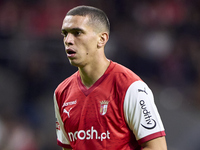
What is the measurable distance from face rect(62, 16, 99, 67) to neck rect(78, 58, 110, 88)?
0.08m

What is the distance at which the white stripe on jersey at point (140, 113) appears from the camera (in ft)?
9.75

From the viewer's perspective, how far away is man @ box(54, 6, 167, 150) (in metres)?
2.98

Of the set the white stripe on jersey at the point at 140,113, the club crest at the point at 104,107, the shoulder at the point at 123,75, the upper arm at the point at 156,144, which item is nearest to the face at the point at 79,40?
the shoulder at the point at 123,75

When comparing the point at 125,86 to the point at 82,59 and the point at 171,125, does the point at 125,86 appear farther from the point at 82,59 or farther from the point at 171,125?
the point at 171,125

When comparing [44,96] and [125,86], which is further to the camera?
[44,96]

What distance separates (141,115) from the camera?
2975 mm

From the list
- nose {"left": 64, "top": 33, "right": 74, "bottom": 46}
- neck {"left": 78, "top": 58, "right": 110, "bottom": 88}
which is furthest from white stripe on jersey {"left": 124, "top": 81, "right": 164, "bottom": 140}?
nose {"left": 64, "top": 33, "right": 74, "bottom": 46}

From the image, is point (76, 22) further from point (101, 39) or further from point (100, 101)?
point (100, 101)

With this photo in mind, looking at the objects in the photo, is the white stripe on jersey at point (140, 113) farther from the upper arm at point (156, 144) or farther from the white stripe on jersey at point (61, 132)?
the white stripe on jersey at point (61, 132)

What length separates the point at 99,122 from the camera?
3.11 m

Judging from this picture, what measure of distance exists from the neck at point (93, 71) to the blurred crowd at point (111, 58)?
3771 millimetres

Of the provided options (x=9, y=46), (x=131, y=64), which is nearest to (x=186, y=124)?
(x=131, y=64)

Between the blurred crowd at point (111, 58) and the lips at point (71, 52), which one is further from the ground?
the lips at point (71, 52)

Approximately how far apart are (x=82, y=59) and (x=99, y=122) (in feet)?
1.82
